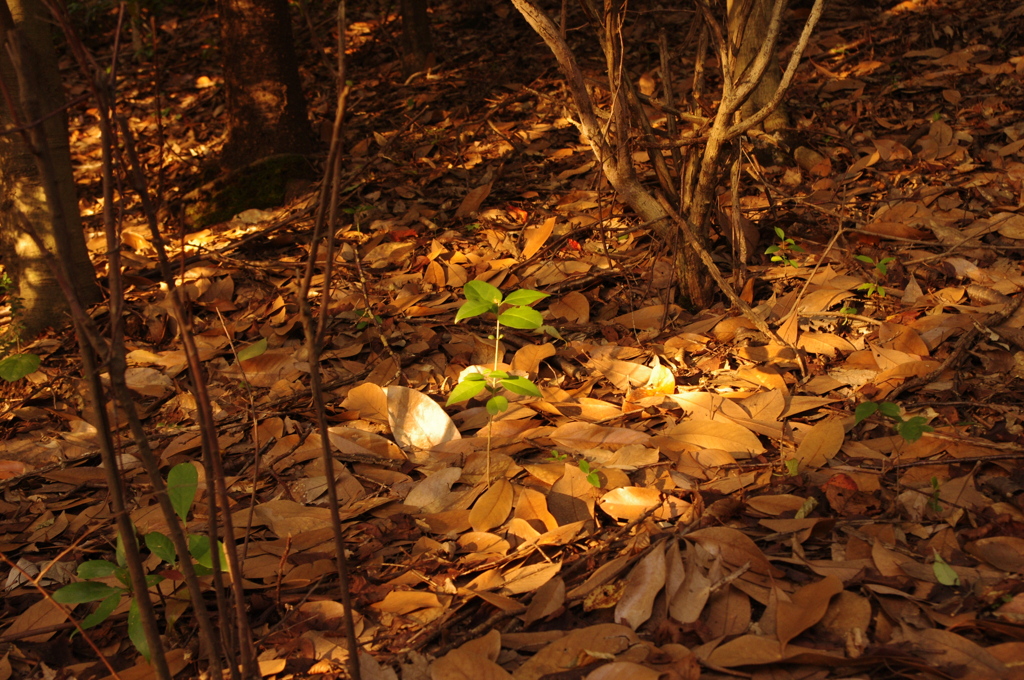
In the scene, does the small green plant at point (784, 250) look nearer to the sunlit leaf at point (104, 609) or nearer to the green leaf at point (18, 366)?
the sunlit leaf at point (104, 609)

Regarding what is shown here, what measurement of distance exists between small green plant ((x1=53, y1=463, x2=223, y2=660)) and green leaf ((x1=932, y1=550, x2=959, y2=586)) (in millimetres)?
1395

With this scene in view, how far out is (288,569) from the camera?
1703mm

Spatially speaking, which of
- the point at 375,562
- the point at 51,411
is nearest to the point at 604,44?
the point at 375,562

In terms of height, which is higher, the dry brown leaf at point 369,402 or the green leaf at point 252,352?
the green leaf at point 252,352

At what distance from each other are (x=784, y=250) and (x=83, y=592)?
246 centimetres

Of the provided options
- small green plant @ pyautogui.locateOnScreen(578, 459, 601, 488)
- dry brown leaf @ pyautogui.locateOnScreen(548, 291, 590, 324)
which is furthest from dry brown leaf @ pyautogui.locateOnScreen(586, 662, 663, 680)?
dry brown leaf @ pyautogui.locateOnScreen(548, 291, 590, 324)

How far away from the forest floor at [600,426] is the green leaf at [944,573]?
15 millimetres

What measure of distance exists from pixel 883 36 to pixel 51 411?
4707mm

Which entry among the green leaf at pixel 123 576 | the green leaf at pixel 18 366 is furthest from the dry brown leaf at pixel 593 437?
the green leaf at pixel 18 366

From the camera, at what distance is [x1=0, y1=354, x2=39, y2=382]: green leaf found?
7.22ft

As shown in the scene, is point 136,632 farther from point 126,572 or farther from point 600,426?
point 600,426

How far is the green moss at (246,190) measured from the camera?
3836mm

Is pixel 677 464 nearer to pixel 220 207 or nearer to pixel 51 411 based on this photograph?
pixel 51 411

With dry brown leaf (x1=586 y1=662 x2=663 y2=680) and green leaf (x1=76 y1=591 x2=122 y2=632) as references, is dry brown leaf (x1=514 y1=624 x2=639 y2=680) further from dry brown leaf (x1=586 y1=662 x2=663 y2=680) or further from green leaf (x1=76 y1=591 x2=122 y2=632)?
green leaf (x1=76 y1=591 x2=122 y2=632)
